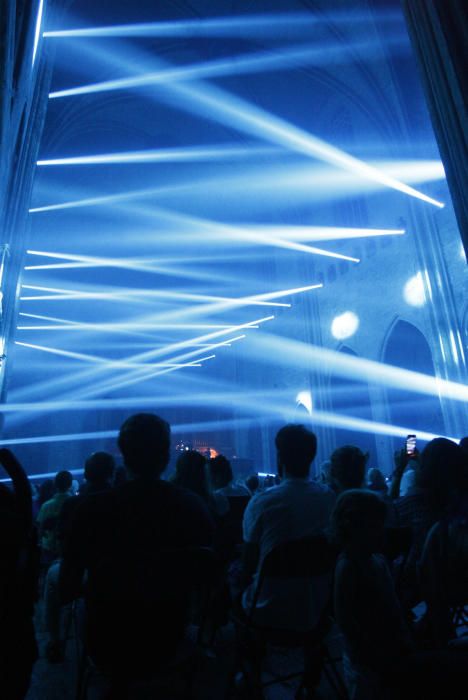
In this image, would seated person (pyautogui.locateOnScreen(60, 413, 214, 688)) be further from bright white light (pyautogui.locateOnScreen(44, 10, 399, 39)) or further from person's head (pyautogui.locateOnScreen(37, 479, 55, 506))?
bright white light (pyautogui.locateOnScreen(44, 10, 399, 39))

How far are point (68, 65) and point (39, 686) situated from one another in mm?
15321

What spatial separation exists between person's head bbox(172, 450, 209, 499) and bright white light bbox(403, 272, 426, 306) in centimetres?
909

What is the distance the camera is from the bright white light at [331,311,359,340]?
13.3m

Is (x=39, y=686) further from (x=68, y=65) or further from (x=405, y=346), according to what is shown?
(x=68, y=65)

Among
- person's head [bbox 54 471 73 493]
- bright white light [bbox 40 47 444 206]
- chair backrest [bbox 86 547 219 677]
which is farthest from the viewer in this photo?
bright white light [bbox 40 47 444 206]

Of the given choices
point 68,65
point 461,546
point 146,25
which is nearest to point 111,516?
point 461,546

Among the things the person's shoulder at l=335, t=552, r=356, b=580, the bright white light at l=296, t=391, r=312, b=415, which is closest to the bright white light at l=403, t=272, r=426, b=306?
the bright white light at l=296, t=391, r=312, b=415

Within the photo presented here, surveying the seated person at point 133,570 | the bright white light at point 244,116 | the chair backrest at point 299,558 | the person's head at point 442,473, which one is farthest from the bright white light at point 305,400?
the seated person at point 133,570

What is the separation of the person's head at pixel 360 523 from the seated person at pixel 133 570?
500mm

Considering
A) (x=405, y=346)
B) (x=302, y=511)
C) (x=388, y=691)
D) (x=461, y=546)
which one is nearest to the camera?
(x=388, y=691)

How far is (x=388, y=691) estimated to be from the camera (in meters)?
1.00

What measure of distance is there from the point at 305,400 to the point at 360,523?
13.9 m

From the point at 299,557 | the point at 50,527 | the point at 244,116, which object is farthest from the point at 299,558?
the point at 244,116

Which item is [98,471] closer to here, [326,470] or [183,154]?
[326,470]
